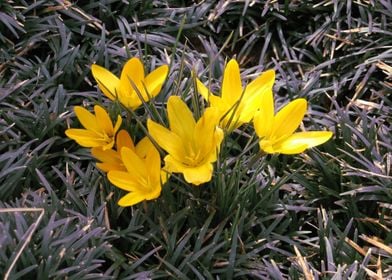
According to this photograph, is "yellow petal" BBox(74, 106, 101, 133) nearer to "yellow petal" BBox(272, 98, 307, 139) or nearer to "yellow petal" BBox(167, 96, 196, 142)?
"yellow petal" BBox(167, 96, 196, 142)

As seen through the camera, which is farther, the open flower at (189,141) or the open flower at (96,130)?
the open flower at (96,130)

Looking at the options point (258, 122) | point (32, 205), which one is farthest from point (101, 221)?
point (258, 122)

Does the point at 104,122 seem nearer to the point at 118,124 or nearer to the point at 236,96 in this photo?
the point at 118,124

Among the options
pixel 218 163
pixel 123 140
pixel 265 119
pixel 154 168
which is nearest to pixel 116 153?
pixel 123 140

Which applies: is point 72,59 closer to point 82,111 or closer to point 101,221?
point 82,111

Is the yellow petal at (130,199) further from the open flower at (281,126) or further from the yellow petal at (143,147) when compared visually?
the open flower at (281,126)

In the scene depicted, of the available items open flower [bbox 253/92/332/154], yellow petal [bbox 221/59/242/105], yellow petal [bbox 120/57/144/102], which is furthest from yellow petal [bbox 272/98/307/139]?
yellow petal [bbox 120/57/144/102]

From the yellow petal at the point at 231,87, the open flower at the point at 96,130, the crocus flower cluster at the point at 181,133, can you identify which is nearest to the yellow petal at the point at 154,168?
the crocus flower cluster at the point at 181,133
